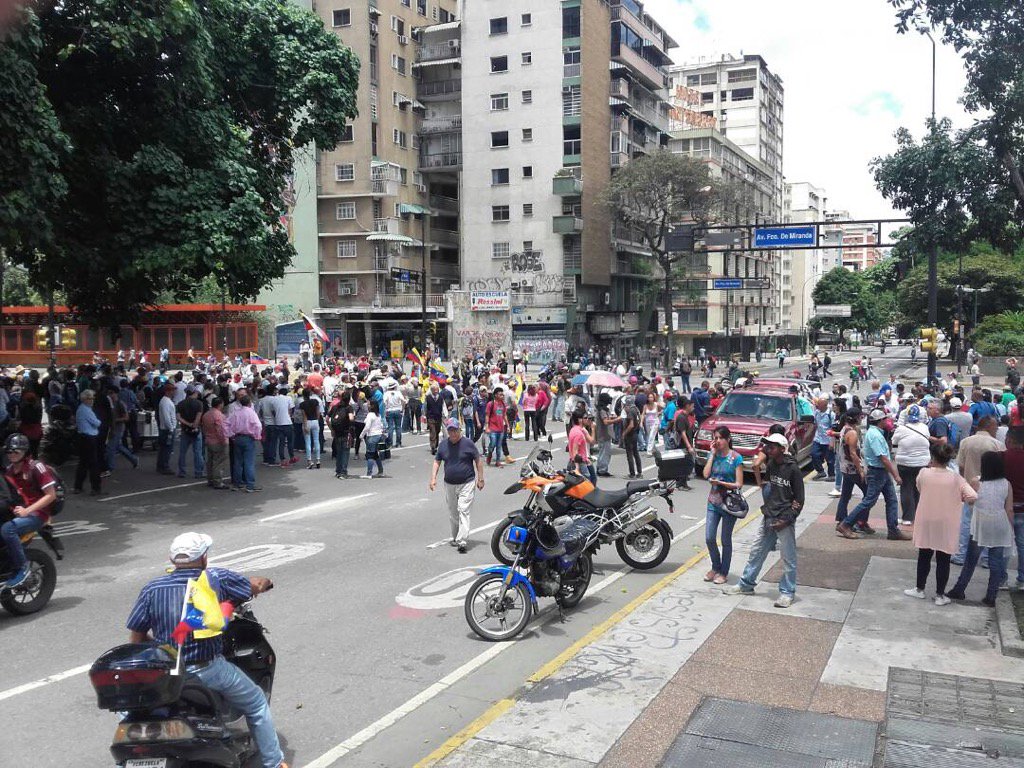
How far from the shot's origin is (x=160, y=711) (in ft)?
15.1

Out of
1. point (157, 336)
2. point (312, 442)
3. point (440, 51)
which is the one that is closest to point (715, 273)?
point (440, 51)

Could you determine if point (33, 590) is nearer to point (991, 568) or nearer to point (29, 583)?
point (29, 583)

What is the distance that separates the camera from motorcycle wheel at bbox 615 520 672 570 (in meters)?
10.8

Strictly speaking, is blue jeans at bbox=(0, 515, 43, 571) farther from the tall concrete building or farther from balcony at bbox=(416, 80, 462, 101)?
the tall concrete building

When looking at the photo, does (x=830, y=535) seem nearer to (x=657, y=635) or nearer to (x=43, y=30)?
(x=657, y=635)

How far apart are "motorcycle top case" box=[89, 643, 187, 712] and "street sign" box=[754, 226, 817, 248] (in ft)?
78.2

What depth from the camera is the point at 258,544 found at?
39.3ft

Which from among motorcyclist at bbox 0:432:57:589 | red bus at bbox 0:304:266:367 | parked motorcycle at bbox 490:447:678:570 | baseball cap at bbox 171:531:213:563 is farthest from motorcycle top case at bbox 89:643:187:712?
red bus at bbox 0:304:266:367

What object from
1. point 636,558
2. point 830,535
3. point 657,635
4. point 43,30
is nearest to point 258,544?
point 636,558

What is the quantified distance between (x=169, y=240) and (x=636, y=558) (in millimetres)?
9750

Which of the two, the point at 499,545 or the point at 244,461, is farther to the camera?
the point at 244,461

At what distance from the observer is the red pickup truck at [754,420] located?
57.7 feet

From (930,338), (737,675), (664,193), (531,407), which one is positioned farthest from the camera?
(664,193)

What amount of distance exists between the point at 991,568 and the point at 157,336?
54.7 m
